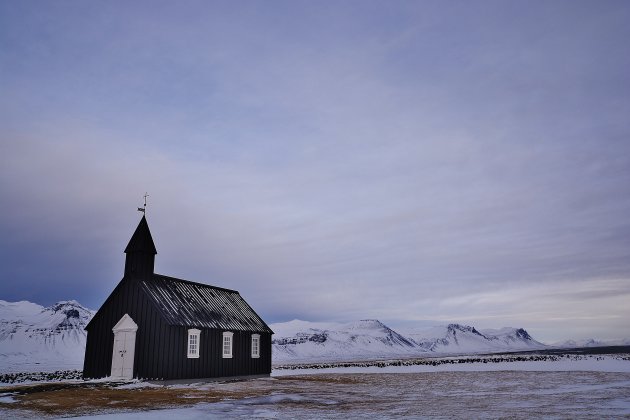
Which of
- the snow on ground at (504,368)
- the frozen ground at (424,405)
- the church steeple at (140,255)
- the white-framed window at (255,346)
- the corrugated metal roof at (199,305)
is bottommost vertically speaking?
the snow on ground at (504,368)

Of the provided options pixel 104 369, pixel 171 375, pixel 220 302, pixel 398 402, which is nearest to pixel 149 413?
pixel 398 402

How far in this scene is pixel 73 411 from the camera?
18734 mm

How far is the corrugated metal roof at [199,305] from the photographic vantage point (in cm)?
3538

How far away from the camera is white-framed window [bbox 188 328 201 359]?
35188 mm

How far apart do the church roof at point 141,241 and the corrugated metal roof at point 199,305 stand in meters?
2.24

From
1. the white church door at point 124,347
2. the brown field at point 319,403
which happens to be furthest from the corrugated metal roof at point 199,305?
the brown field at point 319,403

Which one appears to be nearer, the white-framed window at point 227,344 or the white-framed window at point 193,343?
the white-framed window at point 193,343

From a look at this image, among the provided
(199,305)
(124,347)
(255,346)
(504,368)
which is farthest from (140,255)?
(504,368)

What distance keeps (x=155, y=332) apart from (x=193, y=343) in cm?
305

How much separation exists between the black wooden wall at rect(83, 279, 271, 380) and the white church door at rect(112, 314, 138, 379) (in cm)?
34

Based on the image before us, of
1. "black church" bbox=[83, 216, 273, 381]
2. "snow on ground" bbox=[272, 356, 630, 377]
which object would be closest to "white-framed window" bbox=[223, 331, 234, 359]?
"black church" bbox=[83, 216, 273, 381]

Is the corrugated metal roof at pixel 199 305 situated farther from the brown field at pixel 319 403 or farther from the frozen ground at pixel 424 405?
the frozen ground at pixel 424 405

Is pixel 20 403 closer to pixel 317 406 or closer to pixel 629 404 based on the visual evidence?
pixel 317 406

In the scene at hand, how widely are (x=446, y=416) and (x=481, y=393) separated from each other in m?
9.66
